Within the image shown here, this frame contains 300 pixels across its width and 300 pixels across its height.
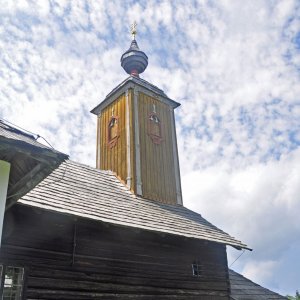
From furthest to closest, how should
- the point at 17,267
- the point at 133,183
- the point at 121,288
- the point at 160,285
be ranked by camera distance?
the point at 133,183
the point at 160,285
the point at 121,288
the point at 17,267

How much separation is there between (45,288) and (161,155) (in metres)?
7.84

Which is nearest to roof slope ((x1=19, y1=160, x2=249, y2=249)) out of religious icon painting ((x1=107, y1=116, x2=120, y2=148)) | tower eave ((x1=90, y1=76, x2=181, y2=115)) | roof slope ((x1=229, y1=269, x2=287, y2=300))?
religious icon painting ((x1=107, y1=116, x2=120, y2=148))

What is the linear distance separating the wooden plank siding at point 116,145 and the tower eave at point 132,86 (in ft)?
0.87

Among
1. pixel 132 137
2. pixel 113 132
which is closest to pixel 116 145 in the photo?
pixel 113 132

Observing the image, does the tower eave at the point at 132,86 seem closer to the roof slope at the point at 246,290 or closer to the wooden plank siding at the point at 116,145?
the wooden plank siding at the point at 116,145

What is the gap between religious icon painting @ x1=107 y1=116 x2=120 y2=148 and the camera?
14415 mm

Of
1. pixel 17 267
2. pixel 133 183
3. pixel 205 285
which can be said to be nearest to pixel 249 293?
pixel 205 285

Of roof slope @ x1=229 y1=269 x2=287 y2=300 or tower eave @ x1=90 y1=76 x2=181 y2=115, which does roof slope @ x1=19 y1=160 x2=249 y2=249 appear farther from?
tower eave @ x1=90 y1=76 x2=181 y2=115

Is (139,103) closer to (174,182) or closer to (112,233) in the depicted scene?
(174,182)

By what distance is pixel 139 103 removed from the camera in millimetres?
14547

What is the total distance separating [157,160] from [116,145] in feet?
5.75

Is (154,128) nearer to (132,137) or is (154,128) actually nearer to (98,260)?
(132,137)

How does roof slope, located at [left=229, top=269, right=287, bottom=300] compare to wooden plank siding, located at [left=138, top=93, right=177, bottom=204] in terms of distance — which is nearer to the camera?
roof slope, located at [left=229, top=269, right=287, bottom=300]

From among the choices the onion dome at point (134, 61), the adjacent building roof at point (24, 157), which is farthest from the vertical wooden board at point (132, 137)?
the adjacent building roof at point (24, 157)
